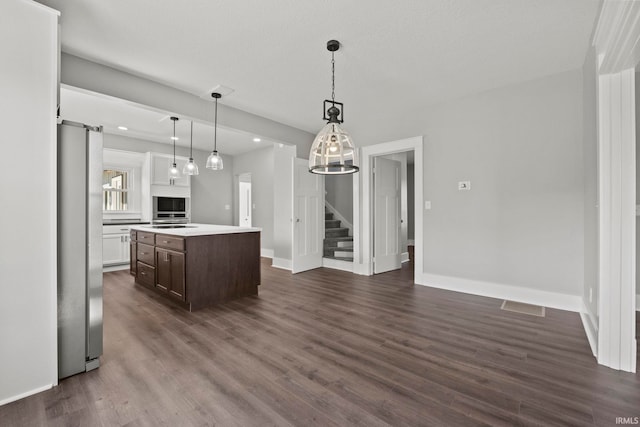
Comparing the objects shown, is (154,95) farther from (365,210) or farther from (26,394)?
(365,210)

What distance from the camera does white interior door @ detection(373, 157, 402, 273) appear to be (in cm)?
501

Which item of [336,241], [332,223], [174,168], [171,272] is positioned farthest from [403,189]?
[171,272]

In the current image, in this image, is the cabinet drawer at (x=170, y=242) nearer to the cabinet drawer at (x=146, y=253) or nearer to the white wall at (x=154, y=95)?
the cabinet drawer at (x=146, y=253)

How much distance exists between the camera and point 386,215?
5.21 meters

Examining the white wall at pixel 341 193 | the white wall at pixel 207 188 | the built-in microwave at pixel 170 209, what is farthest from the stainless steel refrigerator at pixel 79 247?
the white wall at pixel 341 193

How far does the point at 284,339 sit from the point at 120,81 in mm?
3257

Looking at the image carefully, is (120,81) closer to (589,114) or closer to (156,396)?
(156,396)

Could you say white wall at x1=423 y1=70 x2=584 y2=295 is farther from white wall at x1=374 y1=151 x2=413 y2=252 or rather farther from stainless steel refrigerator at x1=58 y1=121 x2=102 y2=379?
stainless steel refrigerator at x1=58 y1=121 x2=102 y2=379

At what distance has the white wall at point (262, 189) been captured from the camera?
6.98 m

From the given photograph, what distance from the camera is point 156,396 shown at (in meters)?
1.71

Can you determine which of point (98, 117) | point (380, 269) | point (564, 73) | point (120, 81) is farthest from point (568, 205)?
point (98, 117)

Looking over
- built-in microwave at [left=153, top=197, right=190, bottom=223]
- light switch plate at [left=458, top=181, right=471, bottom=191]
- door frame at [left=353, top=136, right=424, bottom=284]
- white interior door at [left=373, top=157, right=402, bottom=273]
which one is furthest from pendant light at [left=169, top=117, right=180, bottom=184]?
light switch plate at [left=458, top=181, right=471, bottom=191]

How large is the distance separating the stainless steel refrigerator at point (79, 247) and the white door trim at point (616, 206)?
11.7ft

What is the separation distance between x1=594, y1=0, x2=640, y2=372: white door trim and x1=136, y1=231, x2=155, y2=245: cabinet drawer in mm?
4626
